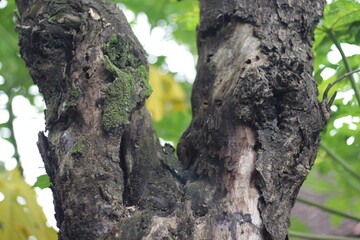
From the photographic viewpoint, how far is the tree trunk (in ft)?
3.38

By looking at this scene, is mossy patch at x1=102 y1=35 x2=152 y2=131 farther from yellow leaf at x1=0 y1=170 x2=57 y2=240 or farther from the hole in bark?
yellow leaf at x1=0 y1=170 x2=57 y2=240

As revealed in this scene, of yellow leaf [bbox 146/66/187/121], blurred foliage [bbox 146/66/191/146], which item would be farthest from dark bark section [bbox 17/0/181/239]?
yellow leaf [bbox 146/66/187/121]

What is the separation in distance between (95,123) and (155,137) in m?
0.16

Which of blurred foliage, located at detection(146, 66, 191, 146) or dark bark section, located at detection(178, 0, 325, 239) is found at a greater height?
blurred foliage, located at detection(146, 66, 191, 146)

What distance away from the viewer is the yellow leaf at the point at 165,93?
8.71ft

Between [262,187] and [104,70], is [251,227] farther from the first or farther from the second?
[104,70]

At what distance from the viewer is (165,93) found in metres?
2.79

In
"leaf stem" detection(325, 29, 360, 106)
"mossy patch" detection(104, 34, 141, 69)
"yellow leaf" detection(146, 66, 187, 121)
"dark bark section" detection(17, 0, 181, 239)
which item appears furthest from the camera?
"yellow leaf" detection(146, 66, 187, 121)

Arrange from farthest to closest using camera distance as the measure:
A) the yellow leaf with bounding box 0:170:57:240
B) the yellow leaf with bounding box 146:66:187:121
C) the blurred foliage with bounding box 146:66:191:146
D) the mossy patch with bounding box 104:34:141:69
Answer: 1. the yellow leaf with bounding box 146:66:187:121
2. the blurred foliage with bounding box 146:66:191:146
3. the yellow leaf with bounding box 0:170:57:240
4. the mossy patch with bounding box 104:34:141:69

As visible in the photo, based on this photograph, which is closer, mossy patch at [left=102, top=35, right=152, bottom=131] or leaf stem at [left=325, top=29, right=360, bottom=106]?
mossy patch at [left=102, top=35, right=152, bottom=131]

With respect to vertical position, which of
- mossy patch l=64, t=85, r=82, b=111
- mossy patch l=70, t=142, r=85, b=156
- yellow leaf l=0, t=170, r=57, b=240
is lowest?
yellow leaf l=0, t=170, r=57, b=240

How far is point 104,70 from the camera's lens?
113 centimetres

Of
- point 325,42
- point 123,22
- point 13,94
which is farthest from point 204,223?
point 13,94

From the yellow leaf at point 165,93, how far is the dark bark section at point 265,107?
53.4 inches
